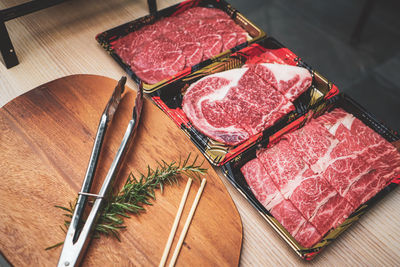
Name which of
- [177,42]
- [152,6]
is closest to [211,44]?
[177,42]

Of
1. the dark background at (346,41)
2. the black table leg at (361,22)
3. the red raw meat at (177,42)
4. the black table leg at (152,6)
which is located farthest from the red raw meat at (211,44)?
the black table leg at (361,22)

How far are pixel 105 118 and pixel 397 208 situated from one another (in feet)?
3.26

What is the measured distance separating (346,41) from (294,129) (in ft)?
5.53

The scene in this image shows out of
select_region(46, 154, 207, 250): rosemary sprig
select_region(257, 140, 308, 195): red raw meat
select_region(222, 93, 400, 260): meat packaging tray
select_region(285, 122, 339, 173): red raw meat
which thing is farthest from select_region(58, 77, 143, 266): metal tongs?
select_region(285, 122, 339, 173): red raw meat

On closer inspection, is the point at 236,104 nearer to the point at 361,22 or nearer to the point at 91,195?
the point at 91,195

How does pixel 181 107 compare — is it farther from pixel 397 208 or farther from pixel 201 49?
pixel 397 208

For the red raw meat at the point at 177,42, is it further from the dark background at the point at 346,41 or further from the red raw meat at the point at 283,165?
the dark background at the point at 346,41

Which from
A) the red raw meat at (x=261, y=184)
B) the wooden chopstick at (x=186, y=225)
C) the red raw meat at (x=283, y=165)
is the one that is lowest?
the red raw meat at (x=261, y=184)

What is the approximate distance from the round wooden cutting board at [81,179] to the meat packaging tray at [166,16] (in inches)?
7.4

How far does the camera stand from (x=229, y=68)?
1.43 metres

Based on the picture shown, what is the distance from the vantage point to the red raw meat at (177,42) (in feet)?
4.59

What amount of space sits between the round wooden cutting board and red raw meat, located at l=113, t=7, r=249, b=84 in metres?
0.27

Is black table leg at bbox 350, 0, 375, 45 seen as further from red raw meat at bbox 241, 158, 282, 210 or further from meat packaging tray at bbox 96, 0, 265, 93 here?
red raw meat at bbox 241, 158, 282, 210

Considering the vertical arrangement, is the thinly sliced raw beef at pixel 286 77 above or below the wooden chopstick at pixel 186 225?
above
